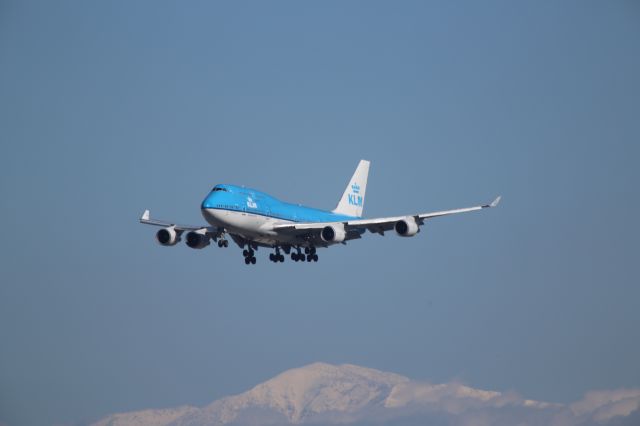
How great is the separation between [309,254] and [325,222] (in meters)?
3.26

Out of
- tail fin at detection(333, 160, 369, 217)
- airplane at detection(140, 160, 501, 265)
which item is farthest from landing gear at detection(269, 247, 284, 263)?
tail fin at detection(333, 160, 369, 217)

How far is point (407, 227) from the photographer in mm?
82875

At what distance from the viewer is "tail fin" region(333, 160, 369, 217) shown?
336ft

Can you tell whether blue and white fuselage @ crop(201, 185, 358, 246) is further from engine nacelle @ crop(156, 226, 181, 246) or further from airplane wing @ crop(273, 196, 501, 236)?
engine nacelle @ crop(156, 226, 181, 246)

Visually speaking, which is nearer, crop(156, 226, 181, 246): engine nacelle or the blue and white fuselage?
the blue and white fuselage

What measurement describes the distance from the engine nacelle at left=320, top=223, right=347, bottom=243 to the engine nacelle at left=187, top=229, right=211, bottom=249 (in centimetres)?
1054

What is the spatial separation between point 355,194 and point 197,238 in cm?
2284

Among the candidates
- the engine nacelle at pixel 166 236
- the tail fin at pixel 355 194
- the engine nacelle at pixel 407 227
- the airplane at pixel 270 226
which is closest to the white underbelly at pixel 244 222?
the airplane at pixel 270 226

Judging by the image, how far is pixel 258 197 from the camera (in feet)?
273

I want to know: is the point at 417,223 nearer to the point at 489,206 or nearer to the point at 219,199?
the point at 489,206

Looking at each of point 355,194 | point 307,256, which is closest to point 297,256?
point 307,256

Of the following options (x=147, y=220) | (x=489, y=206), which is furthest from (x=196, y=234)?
(x=489, y=206)

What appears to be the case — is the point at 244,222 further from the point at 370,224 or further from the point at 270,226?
the point at 370,224

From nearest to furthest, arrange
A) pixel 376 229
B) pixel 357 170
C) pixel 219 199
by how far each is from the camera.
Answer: pixel 219 199, pixel 376 229, pixel 357 170
